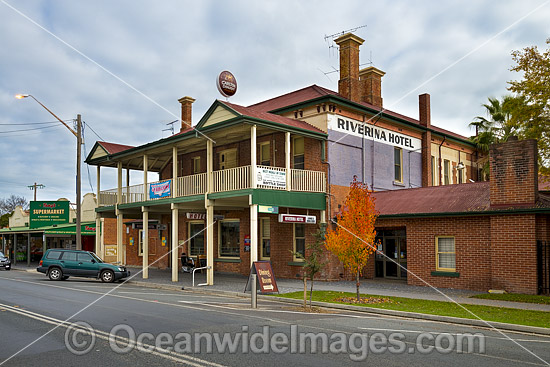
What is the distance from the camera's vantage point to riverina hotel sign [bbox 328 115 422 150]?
23.8 meters

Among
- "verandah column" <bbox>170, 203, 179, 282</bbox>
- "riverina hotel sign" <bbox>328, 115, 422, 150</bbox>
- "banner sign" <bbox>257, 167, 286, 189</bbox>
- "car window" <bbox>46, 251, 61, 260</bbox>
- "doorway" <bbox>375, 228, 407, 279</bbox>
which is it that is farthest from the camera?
"car window" <bbox>46, 251, 61, 260</bbox>

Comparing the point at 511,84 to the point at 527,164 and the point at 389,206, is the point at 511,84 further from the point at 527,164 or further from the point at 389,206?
the point at 389,206

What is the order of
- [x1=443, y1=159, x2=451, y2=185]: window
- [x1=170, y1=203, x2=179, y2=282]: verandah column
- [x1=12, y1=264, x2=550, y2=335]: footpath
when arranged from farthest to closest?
[x1=443, y1=159, x2=451, y2=185]: window → [x1=170, y1=203, x2=179, y2=282]: verandah column → [x1=12, y1=264, x2=550, y2=335]: footpath

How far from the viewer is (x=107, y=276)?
2388 centimetres

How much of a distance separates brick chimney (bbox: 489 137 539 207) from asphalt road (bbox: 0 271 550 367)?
25.4ft

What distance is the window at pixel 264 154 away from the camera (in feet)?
83.1

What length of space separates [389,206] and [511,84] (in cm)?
702

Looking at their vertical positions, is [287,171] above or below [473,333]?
above

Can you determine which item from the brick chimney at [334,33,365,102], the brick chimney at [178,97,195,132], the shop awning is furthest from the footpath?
the brick chimney at [178,97,195,132]

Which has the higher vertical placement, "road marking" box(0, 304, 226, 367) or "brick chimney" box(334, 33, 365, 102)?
"brick chimney" box(334, 33, 365, 102)

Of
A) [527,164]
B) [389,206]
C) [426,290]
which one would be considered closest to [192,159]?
[389,206]

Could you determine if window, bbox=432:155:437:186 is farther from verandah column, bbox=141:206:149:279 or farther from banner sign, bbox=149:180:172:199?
verandah column, bbox=141:206:149:279

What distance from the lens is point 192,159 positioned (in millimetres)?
30875

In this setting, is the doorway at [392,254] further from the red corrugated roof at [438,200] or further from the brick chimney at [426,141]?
the brick chimney at [426,141]
